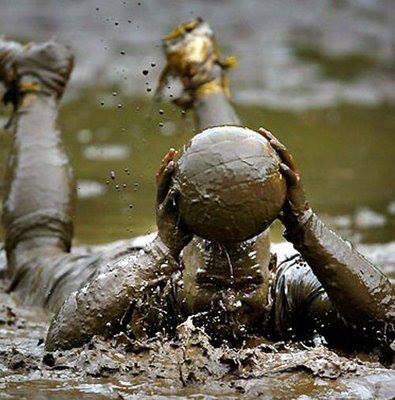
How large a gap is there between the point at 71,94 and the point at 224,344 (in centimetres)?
1009

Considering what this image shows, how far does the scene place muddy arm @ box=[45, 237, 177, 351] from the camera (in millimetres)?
3891

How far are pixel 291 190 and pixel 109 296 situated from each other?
0.69 metres

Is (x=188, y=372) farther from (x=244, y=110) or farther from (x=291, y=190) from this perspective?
(x=244, y=110)

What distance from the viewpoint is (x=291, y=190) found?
377 cm

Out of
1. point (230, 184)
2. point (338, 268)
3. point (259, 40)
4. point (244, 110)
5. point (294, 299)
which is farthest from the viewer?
point (259, 40)

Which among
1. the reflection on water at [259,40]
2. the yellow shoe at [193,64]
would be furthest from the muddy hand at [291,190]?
the reflection on water at [259,40]

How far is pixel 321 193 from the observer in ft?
29.7

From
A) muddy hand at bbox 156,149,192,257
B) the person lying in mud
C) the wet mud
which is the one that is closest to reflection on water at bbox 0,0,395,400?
the wet mud

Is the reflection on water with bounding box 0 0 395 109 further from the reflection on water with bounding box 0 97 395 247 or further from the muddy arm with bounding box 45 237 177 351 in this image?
the muddy arm with bounding box 45 237 177 351

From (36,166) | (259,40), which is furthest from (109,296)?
(259,40)

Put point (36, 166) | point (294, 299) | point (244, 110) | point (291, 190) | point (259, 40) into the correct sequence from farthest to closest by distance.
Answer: point (259, 40)
point (244, 110)
point (36, 166)
point (294, 299)
point (291, 190)

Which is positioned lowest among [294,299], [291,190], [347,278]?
[294,299]

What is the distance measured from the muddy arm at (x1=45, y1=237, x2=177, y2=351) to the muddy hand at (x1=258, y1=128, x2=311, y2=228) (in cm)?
40

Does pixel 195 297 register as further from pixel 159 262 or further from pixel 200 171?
pixel 200 171
